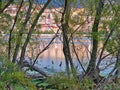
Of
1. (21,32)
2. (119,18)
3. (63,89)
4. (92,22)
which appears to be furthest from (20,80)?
(92,22)

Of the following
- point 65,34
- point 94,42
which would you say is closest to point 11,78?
point 65,34

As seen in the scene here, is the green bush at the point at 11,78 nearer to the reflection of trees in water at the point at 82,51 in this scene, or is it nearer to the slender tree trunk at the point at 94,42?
the slender tree trunk at the point at 94,42

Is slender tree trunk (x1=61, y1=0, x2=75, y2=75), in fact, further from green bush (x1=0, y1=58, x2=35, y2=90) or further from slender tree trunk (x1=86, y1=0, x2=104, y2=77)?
green bush (x1=0, y1=58, x2=35, y2=90)

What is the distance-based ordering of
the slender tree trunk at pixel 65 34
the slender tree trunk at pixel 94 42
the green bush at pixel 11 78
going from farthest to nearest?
1. the slender tree trunk at pixel 94 42
2. the slender tree trunk at pixel 65 34
3. the green bush at pixel 11 78

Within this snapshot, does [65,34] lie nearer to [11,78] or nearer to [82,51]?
[82,51]

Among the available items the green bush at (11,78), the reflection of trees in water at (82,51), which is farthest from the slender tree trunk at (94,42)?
the green bush at (11,78)

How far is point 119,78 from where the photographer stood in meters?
3.92

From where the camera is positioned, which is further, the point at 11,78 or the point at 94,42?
the point at 94,42

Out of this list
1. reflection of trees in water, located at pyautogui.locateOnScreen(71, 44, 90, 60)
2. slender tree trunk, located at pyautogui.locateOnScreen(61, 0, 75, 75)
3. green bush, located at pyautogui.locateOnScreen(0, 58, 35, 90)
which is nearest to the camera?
green bush, located at pyautogui.locateOnScreen(0, 58, 35, 90)

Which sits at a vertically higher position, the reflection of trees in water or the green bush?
the green bush

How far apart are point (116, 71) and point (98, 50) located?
0.69m

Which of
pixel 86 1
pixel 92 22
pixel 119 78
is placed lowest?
pixel 119 78

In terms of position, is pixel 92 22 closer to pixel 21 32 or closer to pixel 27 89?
pixel 21 32

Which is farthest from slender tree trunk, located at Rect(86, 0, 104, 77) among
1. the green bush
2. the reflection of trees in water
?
the green bush
